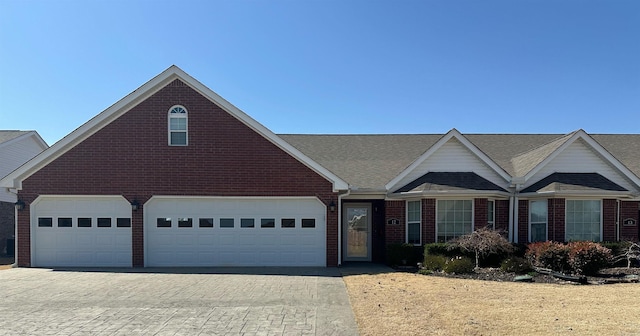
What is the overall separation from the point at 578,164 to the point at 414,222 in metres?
7.15

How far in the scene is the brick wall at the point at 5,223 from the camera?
68.8 feet

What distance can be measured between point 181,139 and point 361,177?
23.2ft

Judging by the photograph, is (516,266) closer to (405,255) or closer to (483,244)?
(483,244)

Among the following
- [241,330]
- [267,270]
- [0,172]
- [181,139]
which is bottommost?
[267,270]

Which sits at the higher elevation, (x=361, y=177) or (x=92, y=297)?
(x=361, y=177)

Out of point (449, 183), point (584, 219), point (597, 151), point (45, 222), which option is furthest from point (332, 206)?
point (597, 151)

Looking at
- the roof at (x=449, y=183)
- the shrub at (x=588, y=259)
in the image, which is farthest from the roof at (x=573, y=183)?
the shrub at (x=588, y=259)

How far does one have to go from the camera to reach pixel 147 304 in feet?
28.9

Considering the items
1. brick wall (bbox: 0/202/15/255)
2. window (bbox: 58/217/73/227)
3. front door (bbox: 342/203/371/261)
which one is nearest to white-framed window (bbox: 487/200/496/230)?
front door (bbox: 342/203/371/261)

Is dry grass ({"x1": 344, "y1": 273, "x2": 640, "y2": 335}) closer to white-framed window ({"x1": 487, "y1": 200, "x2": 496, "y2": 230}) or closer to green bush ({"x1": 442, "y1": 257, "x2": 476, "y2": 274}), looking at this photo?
green bush ({"x1": 442, "y1": 257, "x2": 476, "y2": 274})

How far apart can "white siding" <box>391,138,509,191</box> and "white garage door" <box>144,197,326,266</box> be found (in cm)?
475

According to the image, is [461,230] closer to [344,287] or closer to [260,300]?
[344,287]

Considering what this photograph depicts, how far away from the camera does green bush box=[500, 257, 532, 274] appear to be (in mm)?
12591

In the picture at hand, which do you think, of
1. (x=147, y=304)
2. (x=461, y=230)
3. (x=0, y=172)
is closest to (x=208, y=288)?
(x=147, y=304)
